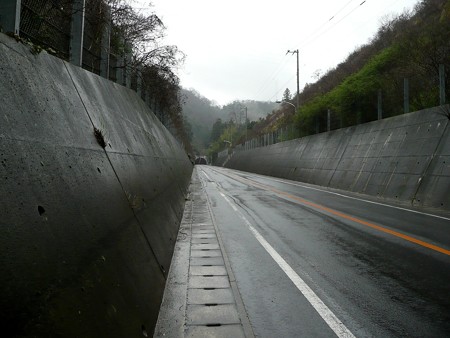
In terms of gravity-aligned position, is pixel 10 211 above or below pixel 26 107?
below

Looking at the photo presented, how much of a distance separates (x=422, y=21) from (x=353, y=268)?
40.1 meters

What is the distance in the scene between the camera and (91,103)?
5633 millimetres

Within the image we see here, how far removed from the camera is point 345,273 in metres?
5.82

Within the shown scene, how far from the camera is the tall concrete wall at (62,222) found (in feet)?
7.16

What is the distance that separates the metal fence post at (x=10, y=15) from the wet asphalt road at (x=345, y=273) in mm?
4476

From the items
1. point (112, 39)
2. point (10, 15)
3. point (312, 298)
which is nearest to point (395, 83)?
point (112, 39)

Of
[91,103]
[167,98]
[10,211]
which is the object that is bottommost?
[10,211]

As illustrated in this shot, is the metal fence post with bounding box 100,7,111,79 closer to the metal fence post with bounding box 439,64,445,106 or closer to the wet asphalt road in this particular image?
the wet asphalt road

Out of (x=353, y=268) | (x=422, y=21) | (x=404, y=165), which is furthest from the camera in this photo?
(x=422, y=21)

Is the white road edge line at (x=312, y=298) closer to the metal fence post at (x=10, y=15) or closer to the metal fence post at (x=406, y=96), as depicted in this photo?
the metal fence post at (x=10, y=15)

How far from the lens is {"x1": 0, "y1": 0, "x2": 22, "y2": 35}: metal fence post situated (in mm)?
4465

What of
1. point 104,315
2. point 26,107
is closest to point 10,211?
point 104,315

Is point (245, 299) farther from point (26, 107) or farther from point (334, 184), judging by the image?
point (334, 184)

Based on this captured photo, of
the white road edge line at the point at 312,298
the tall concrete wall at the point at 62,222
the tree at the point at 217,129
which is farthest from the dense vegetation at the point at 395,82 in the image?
the tree at the point at 217,129
